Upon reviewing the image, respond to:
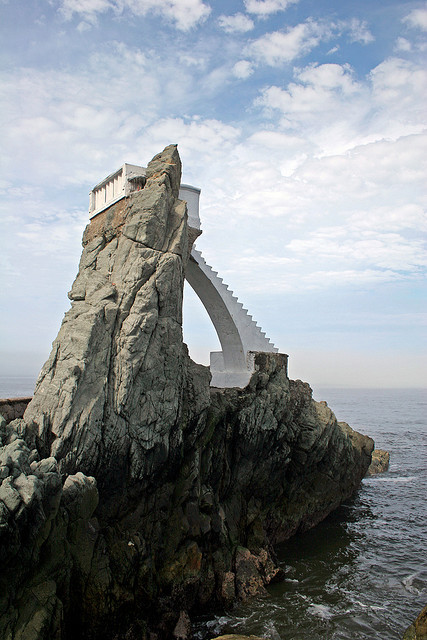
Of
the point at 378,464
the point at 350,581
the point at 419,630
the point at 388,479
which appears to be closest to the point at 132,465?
the point at 419,630

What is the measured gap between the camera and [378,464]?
3656 centimetres

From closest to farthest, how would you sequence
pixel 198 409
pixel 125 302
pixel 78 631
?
pixel 78 631 → pixel 125 302 → pixel 198 409

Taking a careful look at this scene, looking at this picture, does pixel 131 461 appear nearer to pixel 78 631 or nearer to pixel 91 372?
pixel 91 372

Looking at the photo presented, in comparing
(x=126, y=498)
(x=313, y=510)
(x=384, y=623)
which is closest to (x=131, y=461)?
(x=126, y=498)

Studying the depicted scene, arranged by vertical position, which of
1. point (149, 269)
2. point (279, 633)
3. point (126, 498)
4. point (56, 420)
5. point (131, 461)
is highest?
point (149, 269)

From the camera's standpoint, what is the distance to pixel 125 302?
1562cm

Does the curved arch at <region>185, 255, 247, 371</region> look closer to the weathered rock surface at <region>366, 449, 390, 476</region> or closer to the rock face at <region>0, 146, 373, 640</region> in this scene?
the rock face at <region>0, 146, 373, 640</region>

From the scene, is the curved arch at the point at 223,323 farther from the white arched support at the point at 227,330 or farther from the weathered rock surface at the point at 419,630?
the weathered rock surface at the point at 419,630

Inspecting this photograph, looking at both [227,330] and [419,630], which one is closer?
[419,630]

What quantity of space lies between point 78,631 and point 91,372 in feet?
21.8

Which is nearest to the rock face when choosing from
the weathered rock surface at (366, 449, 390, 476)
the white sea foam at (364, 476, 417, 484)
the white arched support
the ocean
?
the ocean

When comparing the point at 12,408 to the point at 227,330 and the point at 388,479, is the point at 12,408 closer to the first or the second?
the point at 227,330

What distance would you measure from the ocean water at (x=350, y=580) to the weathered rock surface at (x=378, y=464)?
5.58 metres

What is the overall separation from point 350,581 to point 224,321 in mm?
12699
